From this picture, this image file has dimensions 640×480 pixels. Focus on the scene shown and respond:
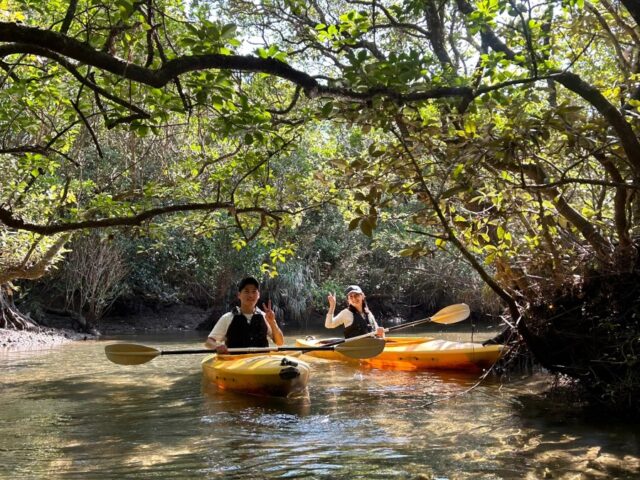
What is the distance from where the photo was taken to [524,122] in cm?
396

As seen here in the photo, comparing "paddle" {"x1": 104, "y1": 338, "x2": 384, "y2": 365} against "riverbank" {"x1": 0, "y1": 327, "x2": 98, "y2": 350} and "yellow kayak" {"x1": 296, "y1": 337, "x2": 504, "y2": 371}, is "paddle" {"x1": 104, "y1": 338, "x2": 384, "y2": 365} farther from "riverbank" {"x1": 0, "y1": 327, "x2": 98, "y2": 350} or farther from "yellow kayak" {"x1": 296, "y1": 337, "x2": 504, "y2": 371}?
"riverbank" {"x1": 0, "y1": 327, "x2": 98, "y2": 350}

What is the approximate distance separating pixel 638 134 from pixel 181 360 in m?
7.13

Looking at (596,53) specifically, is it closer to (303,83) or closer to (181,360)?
(303,83)

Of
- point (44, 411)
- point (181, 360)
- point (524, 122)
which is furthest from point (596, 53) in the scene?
point (44, 411)

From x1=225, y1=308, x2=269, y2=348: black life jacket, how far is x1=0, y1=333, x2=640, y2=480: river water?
57 centimetres

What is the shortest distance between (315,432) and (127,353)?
2.40 meters

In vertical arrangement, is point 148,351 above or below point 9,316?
below

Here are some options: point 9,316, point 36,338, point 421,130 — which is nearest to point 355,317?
point 421,130

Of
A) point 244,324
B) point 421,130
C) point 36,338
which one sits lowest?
point 36,338

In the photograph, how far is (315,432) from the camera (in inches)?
189

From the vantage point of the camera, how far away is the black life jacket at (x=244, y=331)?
6883mm

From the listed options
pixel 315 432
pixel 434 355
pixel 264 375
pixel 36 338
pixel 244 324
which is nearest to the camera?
pixel 315 432

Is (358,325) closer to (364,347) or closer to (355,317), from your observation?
(355,317)

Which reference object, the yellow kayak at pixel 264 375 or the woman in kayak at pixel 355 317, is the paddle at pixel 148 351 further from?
the woman in kayak at pixel 355 317
